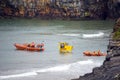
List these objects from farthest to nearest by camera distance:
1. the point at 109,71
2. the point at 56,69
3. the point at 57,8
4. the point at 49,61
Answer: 1. the point at 57,8
2. the point at 49,61
3. the point at 56,69
4. the point at 109,71

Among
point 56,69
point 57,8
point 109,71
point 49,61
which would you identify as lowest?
point 57,8

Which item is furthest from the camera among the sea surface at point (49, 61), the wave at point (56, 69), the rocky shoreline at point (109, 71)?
the sea surface at point (49, 61)

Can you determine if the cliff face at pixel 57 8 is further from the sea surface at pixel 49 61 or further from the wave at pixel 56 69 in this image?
the wave at pixel 56 69

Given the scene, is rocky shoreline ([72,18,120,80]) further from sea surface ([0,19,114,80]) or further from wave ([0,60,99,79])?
wave ([0,60,99,79])

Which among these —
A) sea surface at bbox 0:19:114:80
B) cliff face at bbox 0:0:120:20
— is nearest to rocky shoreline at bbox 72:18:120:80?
sea surface at bbox 0:19:114:80

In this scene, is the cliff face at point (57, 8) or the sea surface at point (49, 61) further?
the cliff face at point (57, 8)

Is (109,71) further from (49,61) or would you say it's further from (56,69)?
(49,61)

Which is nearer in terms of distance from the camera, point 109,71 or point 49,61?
point 109,71

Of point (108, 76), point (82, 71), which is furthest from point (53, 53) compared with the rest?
point (108, 76)

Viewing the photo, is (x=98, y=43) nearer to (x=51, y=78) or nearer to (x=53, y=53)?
(x=53, y=53)

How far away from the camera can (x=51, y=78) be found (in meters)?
43.8

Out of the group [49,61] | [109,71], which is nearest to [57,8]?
[49,61]

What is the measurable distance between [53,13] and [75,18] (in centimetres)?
794

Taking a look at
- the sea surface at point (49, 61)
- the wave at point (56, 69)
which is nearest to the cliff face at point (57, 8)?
the sea surface at point (49, 61)
